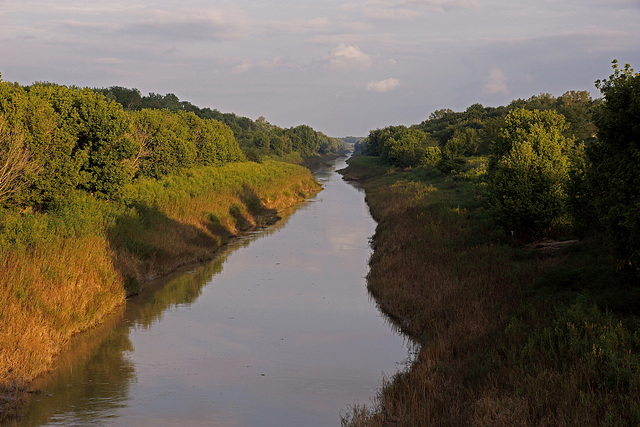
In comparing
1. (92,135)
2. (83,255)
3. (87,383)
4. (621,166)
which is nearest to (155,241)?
(92,135)

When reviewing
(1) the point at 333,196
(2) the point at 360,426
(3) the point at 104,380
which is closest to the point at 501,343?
(2) the point at 360,426

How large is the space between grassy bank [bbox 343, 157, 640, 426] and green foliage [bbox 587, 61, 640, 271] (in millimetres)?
1865

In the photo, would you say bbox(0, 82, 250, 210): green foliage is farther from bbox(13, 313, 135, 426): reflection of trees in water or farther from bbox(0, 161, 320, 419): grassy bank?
bbox(13, 313, 135, 426): reflection of trees in water

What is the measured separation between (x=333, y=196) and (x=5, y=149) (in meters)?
54.8

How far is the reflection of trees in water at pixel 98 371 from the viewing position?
12.6 m

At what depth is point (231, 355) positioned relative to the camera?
1667 centimetres

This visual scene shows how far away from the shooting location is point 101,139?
85.8ft

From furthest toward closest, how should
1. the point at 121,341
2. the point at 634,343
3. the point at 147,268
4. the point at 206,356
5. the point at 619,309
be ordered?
the point at 147,268, the point at 121,341, the point at 206,356, the point at 619,309, the point at 634,343

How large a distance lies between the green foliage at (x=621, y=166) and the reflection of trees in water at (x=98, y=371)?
12747 millimetres

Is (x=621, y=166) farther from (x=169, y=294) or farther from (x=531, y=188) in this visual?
(x=169, y=294)

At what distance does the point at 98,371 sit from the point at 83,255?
581 centimetres

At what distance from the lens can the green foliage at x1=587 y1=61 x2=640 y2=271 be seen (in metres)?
11.7

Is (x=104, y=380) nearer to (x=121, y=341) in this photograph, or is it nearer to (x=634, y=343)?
(x=121, y=341)

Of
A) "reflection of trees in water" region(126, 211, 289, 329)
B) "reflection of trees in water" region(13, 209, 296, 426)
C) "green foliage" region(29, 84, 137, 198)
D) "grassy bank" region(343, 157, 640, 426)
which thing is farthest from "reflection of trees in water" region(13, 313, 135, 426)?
"green foliage" region(29, 84, 137, 198)
